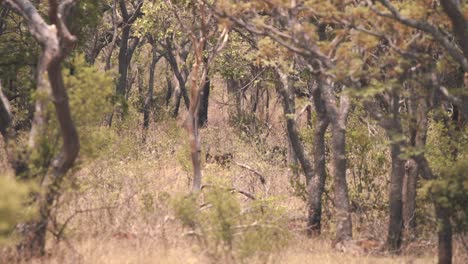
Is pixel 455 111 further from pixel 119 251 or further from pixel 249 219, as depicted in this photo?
pixel 119 251

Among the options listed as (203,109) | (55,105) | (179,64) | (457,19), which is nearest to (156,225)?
(55,105)

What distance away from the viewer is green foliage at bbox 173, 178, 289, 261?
10070 mm

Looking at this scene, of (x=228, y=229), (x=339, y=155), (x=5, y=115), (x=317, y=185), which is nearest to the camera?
(x=228, y=229)

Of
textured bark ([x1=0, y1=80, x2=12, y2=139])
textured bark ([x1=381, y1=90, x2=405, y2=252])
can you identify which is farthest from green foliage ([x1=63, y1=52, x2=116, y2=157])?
textured bark ([x1=381, y1=90, x2=405, y2=252])

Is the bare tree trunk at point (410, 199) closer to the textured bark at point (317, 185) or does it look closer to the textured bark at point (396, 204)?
the textured bark at point (396, 204)

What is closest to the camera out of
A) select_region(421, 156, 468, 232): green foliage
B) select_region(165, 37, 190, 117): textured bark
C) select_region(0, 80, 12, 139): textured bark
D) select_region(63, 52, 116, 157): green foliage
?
select_region(63, 52, 116, 157): green foliage

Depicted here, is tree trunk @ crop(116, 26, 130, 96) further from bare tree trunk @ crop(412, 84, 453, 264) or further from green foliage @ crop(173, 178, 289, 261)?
bare tree trunk @ crop(412, 84, 453, 264)

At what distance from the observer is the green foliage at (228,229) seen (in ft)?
33.0

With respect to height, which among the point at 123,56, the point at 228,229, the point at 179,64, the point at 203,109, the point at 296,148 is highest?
the point at 179,64

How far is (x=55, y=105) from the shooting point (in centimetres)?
928

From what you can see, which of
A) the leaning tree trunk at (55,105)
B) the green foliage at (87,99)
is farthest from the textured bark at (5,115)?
the green foliage at (87,99)

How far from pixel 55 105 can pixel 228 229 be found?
2598 millimetres

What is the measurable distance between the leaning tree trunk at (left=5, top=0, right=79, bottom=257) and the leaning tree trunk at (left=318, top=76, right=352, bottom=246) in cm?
461

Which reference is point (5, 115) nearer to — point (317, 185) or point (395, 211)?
point (317, 185)
